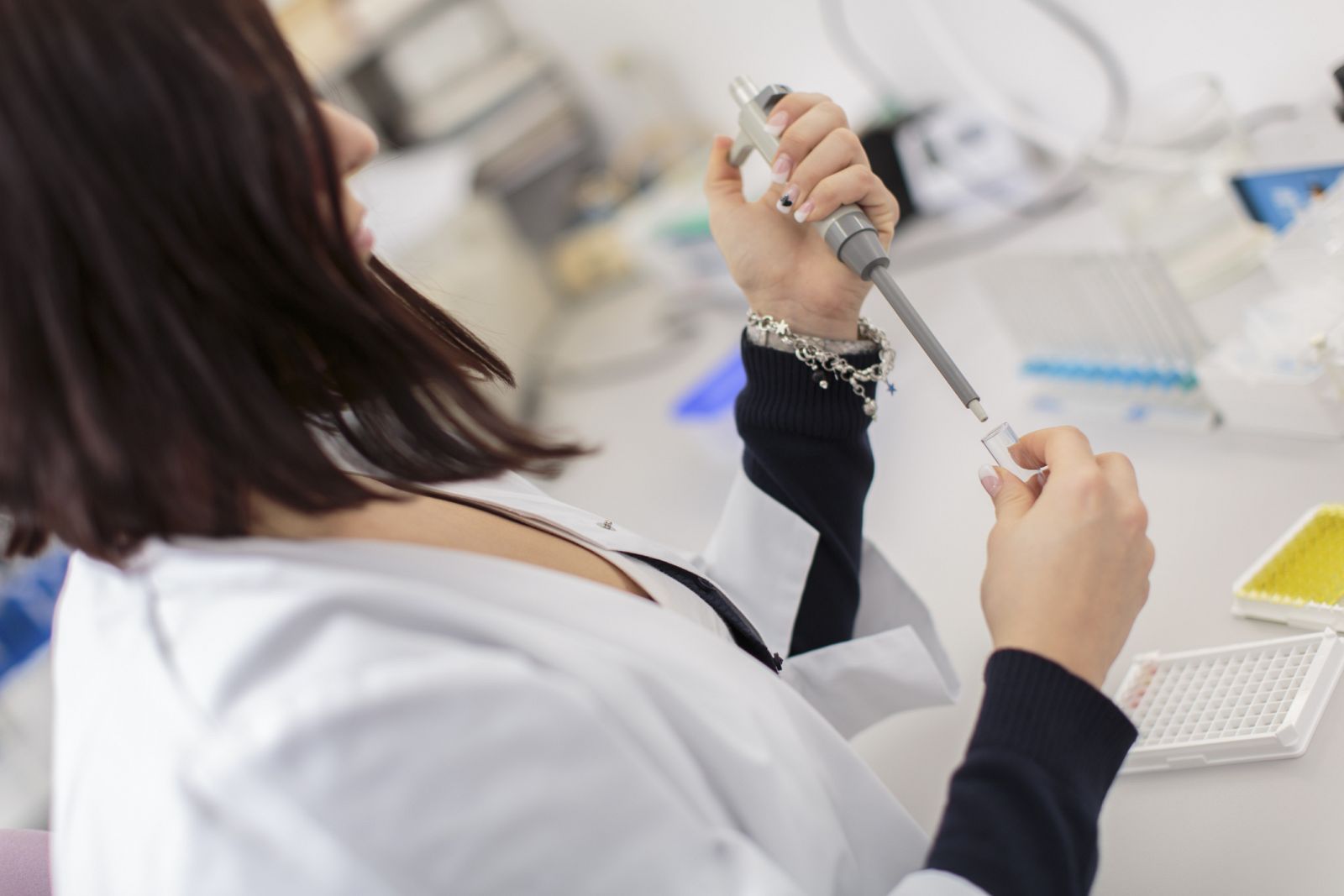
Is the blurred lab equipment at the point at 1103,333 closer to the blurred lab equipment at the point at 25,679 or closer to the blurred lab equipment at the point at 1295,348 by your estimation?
the blurred lab equipment at the point at 1295,348

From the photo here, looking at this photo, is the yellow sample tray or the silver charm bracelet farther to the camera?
the silver charm bracelet

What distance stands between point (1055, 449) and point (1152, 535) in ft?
0.88

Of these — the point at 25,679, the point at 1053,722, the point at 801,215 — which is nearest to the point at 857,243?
the point at 801,215

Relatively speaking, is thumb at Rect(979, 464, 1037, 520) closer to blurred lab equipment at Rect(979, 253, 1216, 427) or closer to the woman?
the woman

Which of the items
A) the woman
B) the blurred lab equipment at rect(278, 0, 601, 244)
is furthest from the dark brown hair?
the blurred lab equipment at rect(278, 0, 601, 244)

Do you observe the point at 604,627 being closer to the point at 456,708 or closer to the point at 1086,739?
A: the point at 456,708

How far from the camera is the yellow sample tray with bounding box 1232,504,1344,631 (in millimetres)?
590

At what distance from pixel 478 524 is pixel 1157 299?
0.59 m

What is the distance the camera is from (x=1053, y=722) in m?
0.45

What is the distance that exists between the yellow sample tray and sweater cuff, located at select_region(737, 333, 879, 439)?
26cm

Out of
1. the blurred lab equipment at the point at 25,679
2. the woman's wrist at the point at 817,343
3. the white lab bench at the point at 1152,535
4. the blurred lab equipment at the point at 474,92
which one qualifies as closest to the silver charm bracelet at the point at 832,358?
the woman's wrist at the point at 817,343

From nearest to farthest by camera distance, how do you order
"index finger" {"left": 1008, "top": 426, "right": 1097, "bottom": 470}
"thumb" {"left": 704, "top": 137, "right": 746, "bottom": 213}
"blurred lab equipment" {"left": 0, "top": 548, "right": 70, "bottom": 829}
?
"index finger" {"left": 1008, "top": 426, "right": 1097, "bottom": 470} < "thumb" {"left": 704, "top": 137, "right": 746, "bottom": 213} < "blurred lab equipment" {"left": 0, "top": 548, "right": 70, "bottom": 829}

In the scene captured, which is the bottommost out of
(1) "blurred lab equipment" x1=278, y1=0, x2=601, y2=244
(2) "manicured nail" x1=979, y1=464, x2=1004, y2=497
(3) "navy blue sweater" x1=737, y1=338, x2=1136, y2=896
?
(3) "navy blue sweater" x1=737, y1=338, x2=1136, y2=896

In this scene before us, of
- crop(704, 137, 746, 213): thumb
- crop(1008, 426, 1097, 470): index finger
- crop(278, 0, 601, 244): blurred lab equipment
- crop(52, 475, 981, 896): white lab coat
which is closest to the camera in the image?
crop(52, 475, 981, 896): white lab coat
